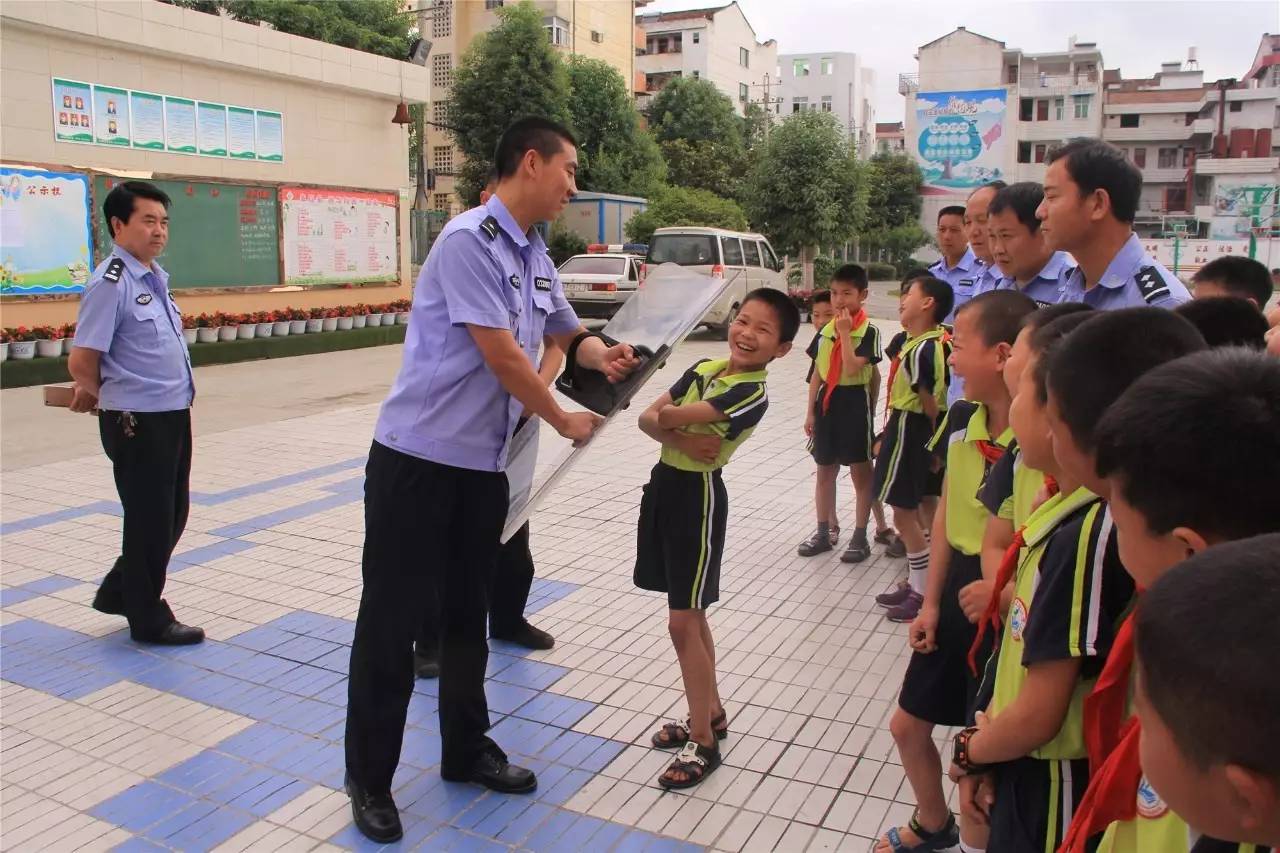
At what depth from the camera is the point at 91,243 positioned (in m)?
10.3

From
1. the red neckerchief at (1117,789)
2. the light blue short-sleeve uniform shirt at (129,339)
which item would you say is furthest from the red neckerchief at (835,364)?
the red neckerchief at (1117,789)

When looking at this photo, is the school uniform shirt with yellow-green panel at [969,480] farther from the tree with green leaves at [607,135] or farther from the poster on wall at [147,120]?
the tree with green leaves at [607,135]

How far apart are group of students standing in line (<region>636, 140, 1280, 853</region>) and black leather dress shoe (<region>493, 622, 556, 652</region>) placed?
810mm

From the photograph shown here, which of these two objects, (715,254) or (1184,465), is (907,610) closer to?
(1184,465)

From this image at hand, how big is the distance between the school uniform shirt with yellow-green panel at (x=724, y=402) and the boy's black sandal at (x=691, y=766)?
31.2 inches

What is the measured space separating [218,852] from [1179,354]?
93.2 inches

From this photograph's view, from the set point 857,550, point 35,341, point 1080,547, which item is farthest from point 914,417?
point 35,341

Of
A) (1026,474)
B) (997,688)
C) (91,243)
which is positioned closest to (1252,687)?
(997,688)

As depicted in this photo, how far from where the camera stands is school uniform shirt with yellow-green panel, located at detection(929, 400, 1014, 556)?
2324mm

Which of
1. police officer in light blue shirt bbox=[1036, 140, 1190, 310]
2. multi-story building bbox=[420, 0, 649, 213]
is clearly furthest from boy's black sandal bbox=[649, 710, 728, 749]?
multi-story building bbox=[420, 0, 649, 213]

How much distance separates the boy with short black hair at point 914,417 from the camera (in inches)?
161

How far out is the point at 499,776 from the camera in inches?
109

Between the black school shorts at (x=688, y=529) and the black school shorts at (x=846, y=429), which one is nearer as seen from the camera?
the black school shorts at (x=688, y=529)

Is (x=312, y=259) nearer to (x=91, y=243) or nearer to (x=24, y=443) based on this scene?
(x=91, y=243)
